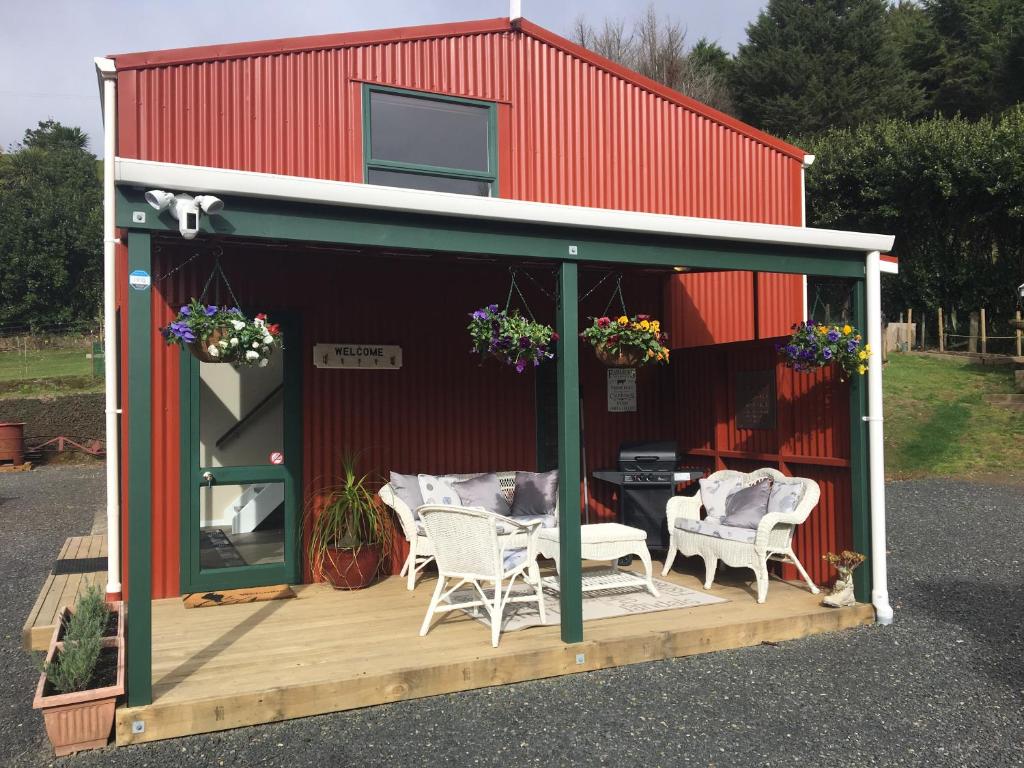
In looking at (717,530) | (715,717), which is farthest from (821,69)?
(715,717)

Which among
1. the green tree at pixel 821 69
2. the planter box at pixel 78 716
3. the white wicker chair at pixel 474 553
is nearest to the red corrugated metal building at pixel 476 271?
the white wicker chair at pixel 474 553

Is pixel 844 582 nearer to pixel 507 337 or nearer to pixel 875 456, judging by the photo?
pixel 875 456

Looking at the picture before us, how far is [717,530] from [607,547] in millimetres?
903

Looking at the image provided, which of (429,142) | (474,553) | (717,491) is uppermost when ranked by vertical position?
(429,142)

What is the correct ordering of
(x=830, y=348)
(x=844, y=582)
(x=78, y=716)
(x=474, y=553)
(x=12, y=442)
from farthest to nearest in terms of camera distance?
(x=12, y=442) → (x=830, y=348) → (x=844, y=582) → (x=474, y=553) → (x=78, y=716)

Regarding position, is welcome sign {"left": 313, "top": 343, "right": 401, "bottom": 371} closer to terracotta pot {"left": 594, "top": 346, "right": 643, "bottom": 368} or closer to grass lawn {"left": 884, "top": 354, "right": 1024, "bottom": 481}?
terracotta pot {"left": 594, "top": 346, "right": 643, "bottom": 368}

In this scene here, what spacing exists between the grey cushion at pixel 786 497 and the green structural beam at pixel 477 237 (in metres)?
1.45

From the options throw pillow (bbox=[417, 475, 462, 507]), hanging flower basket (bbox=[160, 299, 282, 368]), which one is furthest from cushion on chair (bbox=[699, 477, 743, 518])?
hanging flower basket (bbox=[160, 299, 282, 368])

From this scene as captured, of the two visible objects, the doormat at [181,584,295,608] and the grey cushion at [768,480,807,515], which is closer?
the doormat at [181,584,295,608]

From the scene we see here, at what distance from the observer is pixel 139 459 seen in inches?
140

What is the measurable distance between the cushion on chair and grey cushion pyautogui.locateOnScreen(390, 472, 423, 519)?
2.18m

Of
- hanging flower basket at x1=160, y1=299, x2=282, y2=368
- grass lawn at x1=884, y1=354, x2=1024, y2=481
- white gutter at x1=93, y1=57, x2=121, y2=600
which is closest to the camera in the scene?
hanging flower basket at x1=160, y1=299, x2=282, y2=368

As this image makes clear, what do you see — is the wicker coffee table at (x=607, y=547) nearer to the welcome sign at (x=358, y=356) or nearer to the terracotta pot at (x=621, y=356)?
the terracotta pot at (x=621, y=356)

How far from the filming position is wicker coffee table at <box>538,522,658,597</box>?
521cm
